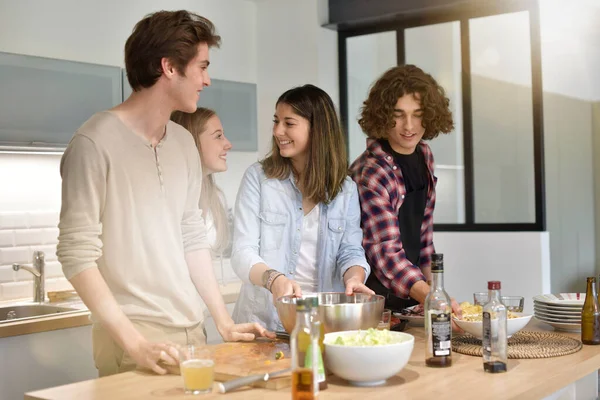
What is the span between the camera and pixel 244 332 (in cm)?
222

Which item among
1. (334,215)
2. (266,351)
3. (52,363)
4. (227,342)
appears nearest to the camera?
(266,351)

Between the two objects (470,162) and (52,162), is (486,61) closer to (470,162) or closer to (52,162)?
(470,162)

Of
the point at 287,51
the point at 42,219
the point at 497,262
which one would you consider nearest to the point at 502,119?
the point at 497,262

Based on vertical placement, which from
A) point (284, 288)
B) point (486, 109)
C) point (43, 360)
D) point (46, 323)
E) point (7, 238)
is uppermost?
point (486, 109)

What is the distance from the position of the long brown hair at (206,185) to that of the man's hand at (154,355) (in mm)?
1255

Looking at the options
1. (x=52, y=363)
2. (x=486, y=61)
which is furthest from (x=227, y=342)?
(x=486, y=61)

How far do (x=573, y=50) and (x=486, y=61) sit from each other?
1.75ft

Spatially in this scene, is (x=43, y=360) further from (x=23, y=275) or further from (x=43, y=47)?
(x=43, y=47)

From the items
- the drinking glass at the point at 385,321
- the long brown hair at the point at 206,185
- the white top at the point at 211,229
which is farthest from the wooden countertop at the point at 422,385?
the white top at the point at 211,229

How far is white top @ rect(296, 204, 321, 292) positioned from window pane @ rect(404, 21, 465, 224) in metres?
2.67

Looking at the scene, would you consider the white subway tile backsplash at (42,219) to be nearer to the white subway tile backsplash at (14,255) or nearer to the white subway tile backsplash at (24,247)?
the white subway tile backsplash at (24,247)

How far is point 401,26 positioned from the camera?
17.9 feet

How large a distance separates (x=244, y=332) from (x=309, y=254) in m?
0.56

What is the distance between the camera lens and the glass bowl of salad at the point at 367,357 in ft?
5.71
